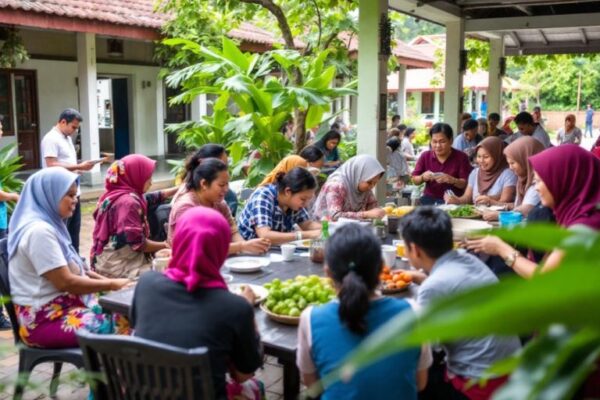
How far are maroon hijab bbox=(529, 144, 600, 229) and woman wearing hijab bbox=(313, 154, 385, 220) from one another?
184cm

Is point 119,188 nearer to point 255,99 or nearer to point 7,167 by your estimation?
point 7,167

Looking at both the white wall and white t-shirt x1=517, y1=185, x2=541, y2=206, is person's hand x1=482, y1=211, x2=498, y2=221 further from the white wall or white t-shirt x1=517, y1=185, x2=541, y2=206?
the white wall


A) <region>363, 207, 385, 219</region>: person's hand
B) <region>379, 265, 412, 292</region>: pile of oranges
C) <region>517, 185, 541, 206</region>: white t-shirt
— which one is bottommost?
<region>379, 265, 412, 292</region>: pile of oranges

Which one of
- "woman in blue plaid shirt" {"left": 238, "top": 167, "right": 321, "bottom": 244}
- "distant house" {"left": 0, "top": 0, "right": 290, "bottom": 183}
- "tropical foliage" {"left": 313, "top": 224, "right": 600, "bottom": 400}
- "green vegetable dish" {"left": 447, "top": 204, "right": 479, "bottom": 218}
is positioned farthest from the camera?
"distant house" {"left": 0, "top": 0, "right": 290, "bottom": 183}

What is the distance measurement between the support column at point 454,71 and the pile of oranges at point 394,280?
7375mm

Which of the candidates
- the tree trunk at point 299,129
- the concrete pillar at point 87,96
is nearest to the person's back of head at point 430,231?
the tree trunk at point 299,129

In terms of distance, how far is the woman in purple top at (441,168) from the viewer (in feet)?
18.4

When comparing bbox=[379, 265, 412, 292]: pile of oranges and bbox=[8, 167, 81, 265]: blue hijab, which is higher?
bbox=[8, 167, 81, 265]: blue hijab

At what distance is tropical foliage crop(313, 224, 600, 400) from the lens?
45 cm

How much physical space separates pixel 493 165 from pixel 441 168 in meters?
0.62

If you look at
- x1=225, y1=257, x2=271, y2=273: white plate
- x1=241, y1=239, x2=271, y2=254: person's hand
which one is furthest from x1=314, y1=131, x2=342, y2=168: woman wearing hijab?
x1=225, y1=257, x2=271, y2=273: white plate

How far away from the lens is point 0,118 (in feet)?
35.8

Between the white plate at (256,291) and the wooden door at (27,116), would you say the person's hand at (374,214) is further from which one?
the wooden door at (27,116)

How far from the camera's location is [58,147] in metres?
6.18
